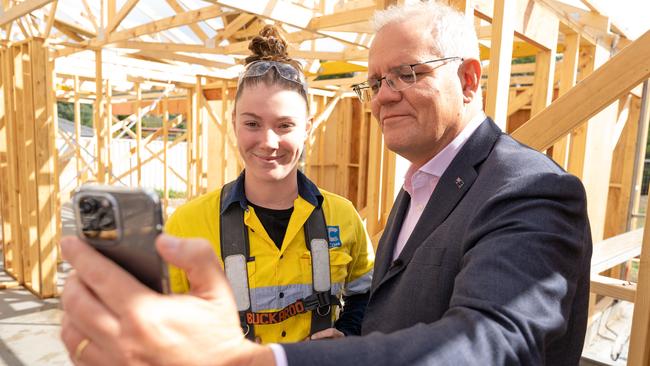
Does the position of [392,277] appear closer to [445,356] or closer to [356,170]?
[445,356]

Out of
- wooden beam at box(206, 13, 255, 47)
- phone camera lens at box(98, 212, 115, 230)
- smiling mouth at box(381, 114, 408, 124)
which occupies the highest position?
wooden beam at box(206, 13, 255, 47)

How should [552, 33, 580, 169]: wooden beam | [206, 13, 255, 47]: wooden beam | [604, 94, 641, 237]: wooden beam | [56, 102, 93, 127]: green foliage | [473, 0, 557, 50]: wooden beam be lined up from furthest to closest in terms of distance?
[56, 102, 93, 127]: green foliage, [206, 13, 255, 47]: wooden beam, [604, 94, 641, 237]: wooden beam, [552, 33, 580, 169]: wooden beam, [473, 0, 557, 50]: wooden beam

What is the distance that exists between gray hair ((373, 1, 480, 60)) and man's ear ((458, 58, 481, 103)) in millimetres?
30

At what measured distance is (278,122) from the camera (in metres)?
1.83

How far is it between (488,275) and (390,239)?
32.8 inches

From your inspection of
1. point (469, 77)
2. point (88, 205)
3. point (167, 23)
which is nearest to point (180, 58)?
point (167, 23)

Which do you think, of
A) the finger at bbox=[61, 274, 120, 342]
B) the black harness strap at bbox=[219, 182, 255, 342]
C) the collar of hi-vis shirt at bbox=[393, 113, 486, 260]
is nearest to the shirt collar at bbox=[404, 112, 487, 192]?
the collar of hi-vis shirt at bbox=[393, 113, 486, 260]

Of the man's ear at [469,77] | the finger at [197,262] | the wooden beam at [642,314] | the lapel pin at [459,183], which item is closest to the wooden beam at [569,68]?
the wooden beam at [642,314]

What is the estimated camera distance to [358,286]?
202 cm

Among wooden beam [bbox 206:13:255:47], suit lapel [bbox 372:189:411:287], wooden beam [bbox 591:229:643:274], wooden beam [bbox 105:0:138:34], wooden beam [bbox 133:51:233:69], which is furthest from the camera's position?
wooden beam [bbox 206:13:255:47]

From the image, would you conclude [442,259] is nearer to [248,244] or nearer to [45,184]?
[248,244]

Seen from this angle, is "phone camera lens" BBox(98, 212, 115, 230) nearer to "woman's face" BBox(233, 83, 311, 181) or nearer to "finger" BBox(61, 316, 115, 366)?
"finger" BBox(61, 316, 115, 366)

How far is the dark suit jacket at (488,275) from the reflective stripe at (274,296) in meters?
0.43

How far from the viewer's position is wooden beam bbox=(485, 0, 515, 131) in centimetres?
226
